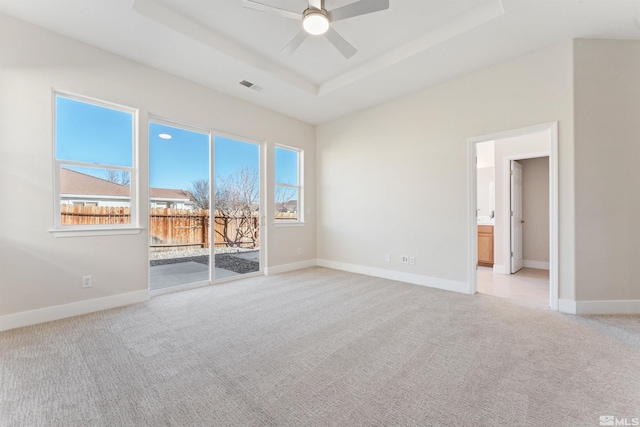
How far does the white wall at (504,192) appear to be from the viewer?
4.81 meters

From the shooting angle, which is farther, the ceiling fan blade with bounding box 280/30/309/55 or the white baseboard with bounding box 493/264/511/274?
the white baseboard with bounding box 493/264/511/274

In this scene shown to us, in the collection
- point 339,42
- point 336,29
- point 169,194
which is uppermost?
point 336,29

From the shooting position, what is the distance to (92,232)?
10.0ft

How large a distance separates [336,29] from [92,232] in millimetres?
3627

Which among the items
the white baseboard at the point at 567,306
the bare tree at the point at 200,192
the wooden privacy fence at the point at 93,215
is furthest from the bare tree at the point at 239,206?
the white baseboard at the point at 567,306

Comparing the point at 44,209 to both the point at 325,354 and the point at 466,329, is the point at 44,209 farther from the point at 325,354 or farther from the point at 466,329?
the point at 466,329

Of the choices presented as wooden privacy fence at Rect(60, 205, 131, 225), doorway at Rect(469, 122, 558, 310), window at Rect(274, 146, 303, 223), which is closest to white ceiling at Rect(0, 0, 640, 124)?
doorway at Rect(469, 122, 558, 310)

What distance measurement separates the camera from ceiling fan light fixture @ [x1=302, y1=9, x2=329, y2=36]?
8.04 ft

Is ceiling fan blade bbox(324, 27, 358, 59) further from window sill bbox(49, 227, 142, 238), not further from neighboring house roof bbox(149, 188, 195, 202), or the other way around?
window sill bbox(49, 227, 142, 238)

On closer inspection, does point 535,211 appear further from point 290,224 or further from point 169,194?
point 169,194

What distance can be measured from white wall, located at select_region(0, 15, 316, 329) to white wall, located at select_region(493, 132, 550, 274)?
562 centimetres

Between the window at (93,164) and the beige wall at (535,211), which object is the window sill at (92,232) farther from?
the beige wall at (535,211)

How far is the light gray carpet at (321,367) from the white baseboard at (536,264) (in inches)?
117

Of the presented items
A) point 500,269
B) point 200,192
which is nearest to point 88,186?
point 200,192
